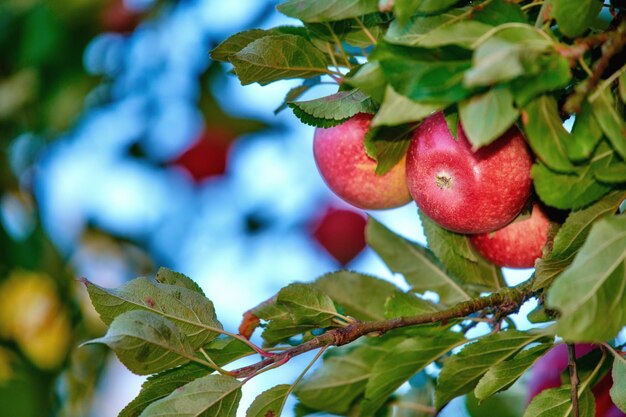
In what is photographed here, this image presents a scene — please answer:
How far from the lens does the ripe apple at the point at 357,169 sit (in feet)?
3.22

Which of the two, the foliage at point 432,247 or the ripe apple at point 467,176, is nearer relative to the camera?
the foliage at point 432,247

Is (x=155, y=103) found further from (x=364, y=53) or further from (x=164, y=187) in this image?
(x=364, y=53)

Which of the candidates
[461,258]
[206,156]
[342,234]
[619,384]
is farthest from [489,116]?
[206,156]

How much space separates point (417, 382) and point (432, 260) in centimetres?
17

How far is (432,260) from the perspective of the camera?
1.17 meters

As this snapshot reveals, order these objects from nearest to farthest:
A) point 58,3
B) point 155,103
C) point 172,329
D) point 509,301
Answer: point 172,329 → point 509,301 → point 58,3 → point 155,103

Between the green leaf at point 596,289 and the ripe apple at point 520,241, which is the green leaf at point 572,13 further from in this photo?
the ripe apple at point 520,241

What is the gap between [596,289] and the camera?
0.60 meters

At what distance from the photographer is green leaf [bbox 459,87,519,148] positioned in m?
0.59

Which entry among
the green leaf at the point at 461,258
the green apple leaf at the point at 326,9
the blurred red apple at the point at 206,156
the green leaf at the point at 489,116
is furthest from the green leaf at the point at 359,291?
the blurred red apple at the point at 206,156

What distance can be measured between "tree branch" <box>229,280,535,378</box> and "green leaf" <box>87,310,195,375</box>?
0.07m

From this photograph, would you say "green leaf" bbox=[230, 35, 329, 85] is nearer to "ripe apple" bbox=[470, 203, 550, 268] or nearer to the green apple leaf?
the green apple leaf

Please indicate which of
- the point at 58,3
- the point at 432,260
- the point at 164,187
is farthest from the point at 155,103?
the point at 432,260

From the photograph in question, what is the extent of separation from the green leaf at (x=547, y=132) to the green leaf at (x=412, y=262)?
19.1 inches
